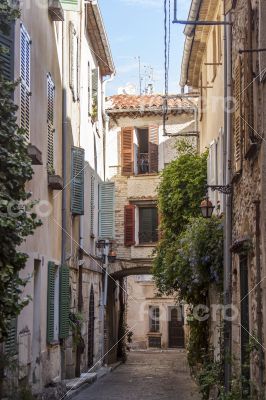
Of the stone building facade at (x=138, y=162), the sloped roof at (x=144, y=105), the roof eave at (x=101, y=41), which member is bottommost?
the stone building facade at (x=138, y=162)

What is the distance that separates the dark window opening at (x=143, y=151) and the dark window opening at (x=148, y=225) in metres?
1.55

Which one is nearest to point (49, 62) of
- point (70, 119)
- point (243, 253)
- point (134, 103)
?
point (70, 119)

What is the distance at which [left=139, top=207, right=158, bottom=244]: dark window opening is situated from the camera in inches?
1188

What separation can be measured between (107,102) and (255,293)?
21.9 meters

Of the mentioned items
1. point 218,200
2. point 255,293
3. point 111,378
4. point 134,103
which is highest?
point 134,103

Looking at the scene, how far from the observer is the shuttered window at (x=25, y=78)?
12078mm

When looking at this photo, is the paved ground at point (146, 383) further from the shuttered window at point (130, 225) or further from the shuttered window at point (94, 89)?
the shuttered window at point (94, 89)

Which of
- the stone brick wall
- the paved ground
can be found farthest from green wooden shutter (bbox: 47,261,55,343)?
the stone brick wall

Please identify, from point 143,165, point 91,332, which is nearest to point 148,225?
point 143,165

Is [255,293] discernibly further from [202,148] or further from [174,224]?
[202,148]

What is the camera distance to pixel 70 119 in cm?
1897

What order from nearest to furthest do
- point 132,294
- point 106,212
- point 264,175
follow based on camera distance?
point 264,175 → point 106,212 → point 132,294

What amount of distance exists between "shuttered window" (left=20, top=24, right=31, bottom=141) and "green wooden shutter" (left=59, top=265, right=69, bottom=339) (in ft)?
15.8

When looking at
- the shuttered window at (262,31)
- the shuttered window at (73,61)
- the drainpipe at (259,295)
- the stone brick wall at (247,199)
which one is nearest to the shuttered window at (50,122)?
the shuttered window at (73,61)
